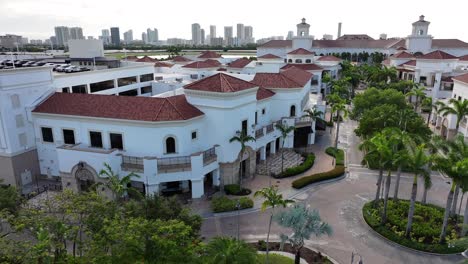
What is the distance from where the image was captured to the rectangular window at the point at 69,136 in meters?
36.1

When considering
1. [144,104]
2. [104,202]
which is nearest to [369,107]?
[144,104]

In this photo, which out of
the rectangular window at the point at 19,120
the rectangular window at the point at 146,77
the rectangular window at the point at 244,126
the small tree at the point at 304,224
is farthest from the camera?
the rectangular window at the point at 146,77

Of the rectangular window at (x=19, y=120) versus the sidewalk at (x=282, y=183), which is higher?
the rectangular window at (x=19, y=120)

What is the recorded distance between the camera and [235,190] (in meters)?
35.1

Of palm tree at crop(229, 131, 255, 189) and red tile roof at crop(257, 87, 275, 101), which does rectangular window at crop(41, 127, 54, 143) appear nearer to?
palm tree at crop(229, 131, 255, 189)

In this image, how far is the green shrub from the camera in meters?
36.8

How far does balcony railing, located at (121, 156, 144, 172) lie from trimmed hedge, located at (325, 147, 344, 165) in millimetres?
23694

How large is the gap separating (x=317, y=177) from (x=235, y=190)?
9.38 meters

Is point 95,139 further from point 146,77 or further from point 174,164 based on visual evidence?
point 146,77

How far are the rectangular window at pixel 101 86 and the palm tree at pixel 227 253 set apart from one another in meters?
37.6

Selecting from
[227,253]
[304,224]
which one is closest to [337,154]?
[304,224]

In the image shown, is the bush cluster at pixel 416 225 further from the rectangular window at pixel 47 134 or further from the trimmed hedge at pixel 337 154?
the rectangular window at pixel 47 134

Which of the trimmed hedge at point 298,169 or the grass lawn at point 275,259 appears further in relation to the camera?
the trimmed hedge at point 298,169

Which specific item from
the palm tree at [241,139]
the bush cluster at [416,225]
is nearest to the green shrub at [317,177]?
the palm tree at [241,139]
